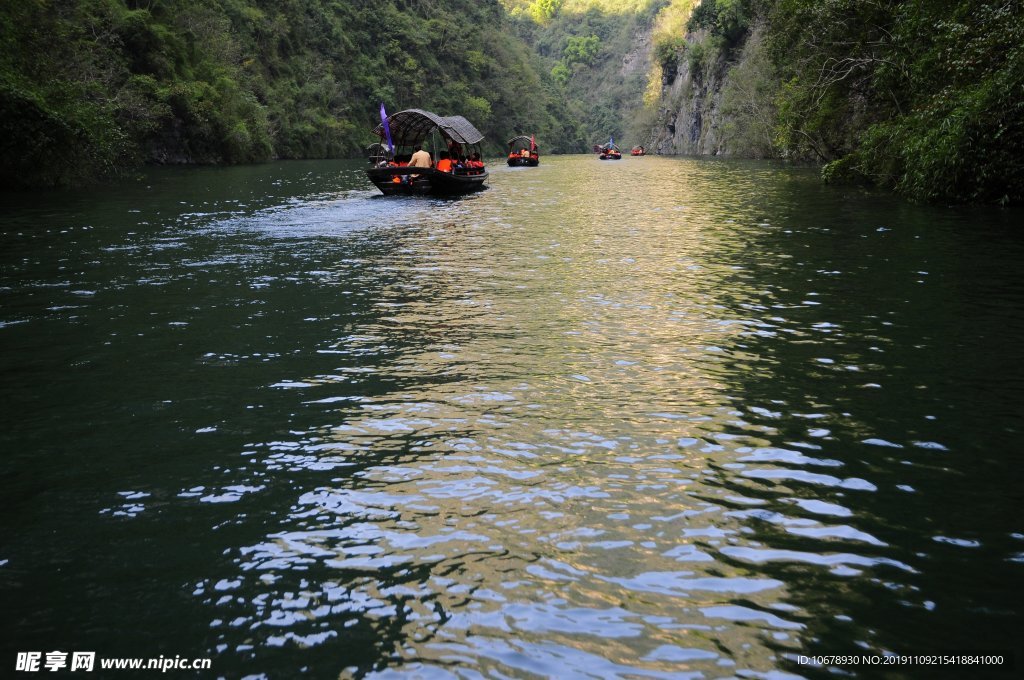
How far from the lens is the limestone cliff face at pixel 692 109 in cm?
8875

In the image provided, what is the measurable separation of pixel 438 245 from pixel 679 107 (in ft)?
319

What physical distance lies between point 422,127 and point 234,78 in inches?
1276

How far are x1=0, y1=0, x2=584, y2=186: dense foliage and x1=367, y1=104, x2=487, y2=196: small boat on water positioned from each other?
9.39 metres

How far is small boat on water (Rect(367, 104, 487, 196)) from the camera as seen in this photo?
95.0 feet

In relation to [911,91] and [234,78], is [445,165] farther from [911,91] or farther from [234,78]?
[234,78]

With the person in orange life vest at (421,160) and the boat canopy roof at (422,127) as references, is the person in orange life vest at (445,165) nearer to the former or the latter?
the boat canopy roof at (422,127)

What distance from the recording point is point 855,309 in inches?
433

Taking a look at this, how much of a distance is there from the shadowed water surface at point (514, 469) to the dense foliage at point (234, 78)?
56.6 ft

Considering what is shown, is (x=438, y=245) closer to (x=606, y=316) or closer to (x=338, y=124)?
(x=606, y=316)

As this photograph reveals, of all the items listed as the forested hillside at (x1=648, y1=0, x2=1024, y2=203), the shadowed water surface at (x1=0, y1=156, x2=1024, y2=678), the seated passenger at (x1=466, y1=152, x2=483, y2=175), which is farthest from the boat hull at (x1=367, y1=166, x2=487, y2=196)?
the shadowed water surface at (x1=0, y1=156, x2=1024, y2=678)

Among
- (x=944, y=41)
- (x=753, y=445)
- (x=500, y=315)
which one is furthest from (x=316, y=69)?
(x=753, y=445)

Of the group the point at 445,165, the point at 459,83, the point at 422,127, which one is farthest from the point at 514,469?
the point at 459,83

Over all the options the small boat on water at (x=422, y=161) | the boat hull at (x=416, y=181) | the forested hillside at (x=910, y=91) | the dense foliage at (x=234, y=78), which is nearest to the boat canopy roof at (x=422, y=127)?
the small boat on water at (x=422, y=161)

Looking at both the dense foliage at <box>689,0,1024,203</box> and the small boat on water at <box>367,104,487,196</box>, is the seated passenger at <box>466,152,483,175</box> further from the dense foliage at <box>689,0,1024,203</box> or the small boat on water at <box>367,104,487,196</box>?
the dense foliage at <box>689,0,1024,203</box>
